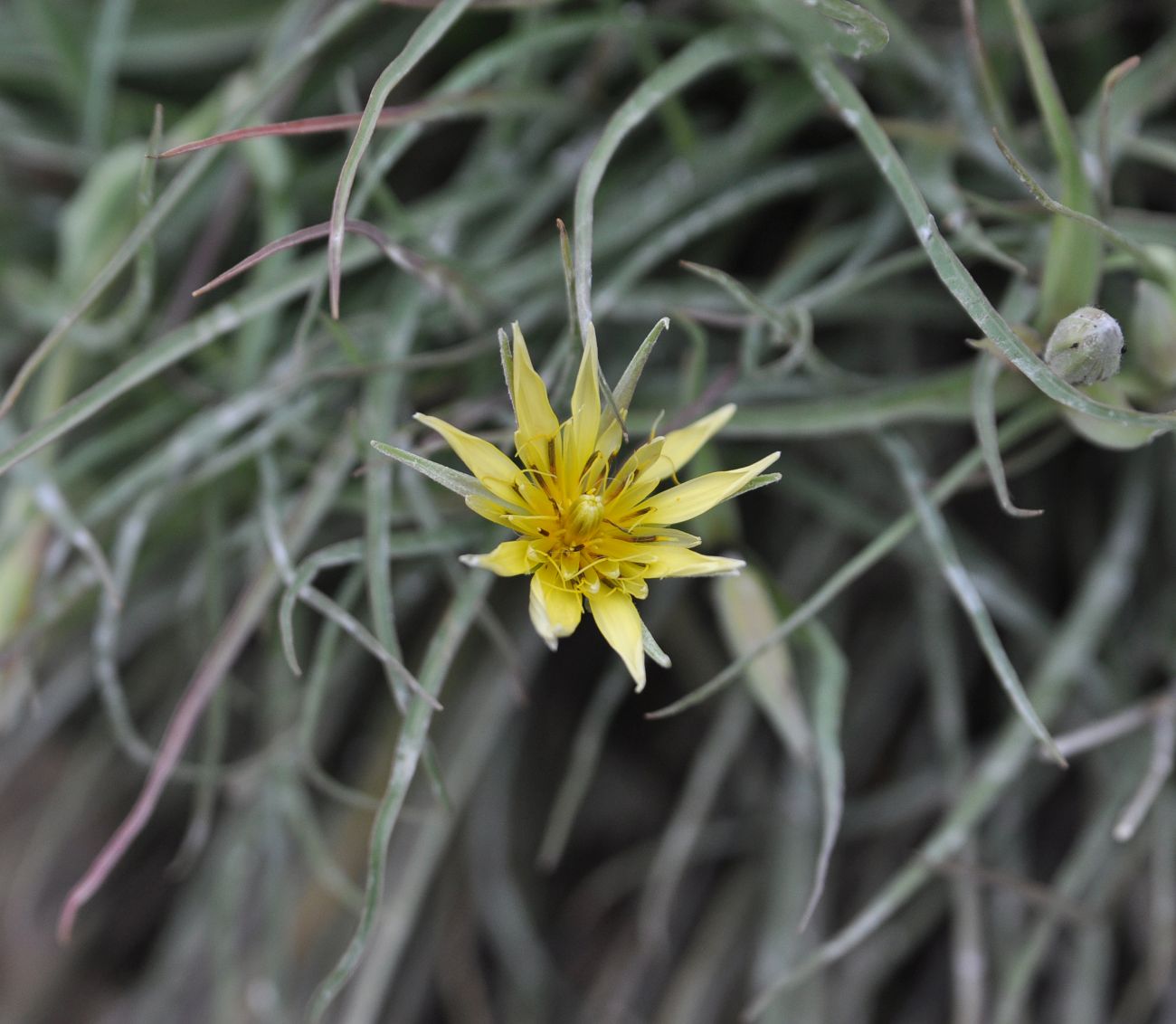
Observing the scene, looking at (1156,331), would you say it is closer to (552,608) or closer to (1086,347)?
(1086,347)

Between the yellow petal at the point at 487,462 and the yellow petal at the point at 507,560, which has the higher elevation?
the yellow petal at the point at 487,462

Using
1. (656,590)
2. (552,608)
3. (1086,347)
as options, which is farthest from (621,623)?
(656,590)

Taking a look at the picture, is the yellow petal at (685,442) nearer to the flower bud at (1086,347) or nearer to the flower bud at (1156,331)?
the flower bud at (1086,347)

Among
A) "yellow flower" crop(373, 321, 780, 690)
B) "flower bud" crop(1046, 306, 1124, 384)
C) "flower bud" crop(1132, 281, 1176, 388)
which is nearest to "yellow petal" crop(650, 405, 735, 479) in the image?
"yellow flower" crop(373, 321, 780, 690)

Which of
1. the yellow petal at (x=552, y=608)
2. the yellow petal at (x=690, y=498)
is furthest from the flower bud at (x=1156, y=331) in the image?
the yellow petal at (x=552, y=608)

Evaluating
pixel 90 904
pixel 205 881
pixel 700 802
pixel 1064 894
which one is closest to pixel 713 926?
pixel 700 802

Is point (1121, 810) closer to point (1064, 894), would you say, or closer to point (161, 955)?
point (1064, 894)

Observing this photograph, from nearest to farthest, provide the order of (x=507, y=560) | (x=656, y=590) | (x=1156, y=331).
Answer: (x=507, y=560), (x=1156, y=331), (x=656, y=590)
